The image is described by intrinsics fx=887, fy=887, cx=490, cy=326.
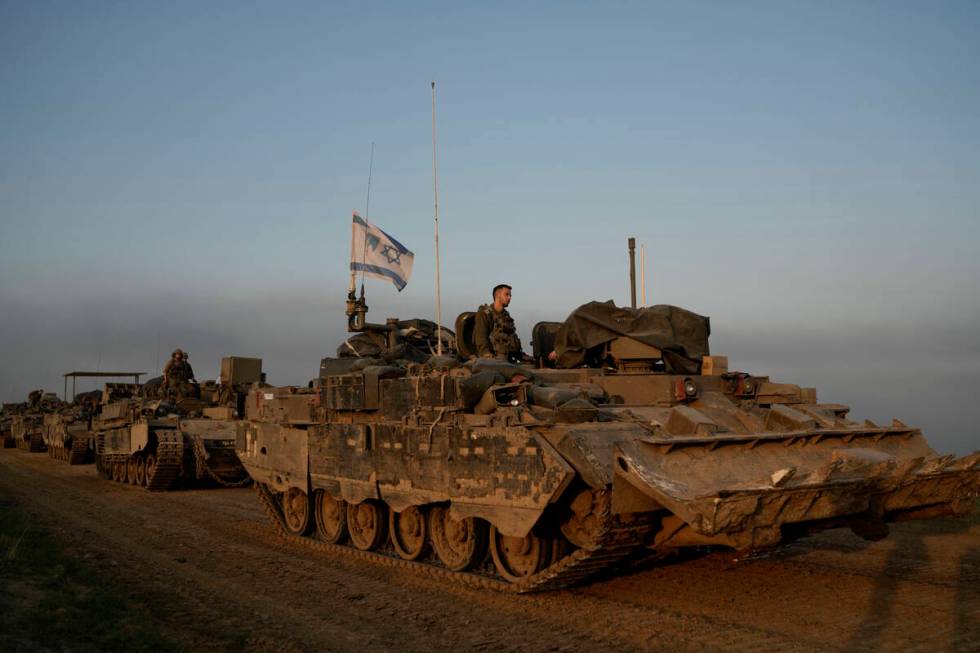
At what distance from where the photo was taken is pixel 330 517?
485 inches

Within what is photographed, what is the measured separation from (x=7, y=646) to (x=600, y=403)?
18.5 feet

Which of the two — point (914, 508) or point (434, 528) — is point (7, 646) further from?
point (914, 508)

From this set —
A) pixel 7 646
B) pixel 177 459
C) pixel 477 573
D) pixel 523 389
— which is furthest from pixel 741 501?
pixel 177 459

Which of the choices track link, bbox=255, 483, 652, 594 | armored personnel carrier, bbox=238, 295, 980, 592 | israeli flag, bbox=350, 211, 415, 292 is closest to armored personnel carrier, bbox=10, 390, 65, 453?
israeli flag, bbox=350, 211, 415, 292

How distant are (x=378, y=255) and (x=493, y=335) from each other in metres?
4.82

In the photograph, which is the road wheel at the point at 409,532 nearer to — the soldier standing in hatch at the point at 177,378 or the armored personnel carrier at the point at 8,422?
the soldier standing in hatch at the point at 177,378

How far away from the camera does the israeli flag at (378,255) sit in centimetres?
1534

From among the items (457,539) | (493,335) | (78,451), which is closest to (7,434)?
(78,451)

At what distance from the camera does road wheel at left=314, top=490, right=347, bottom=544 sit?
11.9 meters

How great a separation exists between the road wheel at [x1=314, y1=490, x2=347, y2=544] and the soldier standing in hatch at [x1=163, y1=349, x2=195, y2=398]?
13.0 meters

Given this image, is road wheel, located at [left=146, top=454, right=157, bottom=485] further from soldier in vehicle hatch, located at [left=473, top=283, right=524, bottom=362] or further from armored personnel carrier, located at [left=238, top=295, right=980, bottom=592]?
soldier in vehicle hatch, located at [left=473, top=283, right=524, bottom=362]

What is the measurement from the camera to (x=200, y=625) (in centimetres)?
732

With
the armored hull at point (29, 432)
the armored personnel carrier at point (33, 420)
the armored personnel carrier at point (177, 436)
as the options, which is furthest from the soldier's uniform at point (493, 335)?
the armored hull at point (29, 432)

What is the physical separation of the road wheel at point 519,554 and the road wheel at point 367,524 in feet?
7.52
